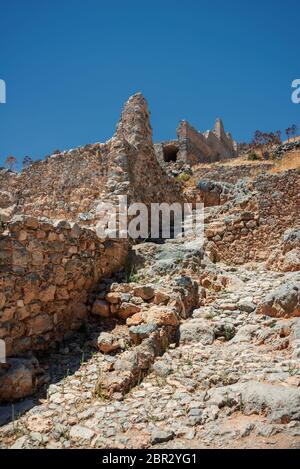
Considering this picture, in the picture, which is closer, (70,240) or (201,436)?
(201,436)

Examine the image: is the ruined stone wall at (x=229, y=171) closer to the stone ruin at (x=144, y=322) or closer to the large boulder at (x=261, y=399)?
the stone ruin at (x=144, y=322)

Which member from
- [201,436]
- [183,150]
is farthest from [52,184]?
[183,150]

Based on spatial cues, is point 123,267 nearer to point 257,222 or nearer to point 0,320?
point 0,320

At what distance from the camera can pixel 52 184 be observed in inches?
417

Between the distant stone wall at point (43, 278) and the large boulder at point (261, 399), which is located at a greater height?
→ the distant stone wall at point (43, 278)

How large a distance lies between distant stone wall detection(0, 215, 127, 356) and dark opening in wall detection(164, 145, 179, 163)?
73.6 ft

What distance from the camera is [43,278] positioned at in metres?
5.69

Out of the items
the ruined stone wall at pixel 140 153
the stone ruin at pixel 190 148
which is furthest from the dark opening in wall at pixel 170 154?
the ruined stone wall at pixel 140 153

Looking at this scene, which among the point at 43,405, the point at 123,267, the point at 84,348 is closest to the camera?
the point at 43,405

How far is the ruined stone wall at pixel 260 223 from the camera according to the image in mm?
8898

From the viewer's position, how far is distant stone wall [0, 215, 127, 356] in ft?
16.8

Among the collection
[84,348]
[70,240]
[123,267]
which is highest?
[70,240]

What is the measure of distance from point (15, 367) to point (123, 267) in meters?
3.27

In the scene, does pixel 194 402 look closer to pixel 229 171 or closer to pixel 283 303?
pixel 283 303
